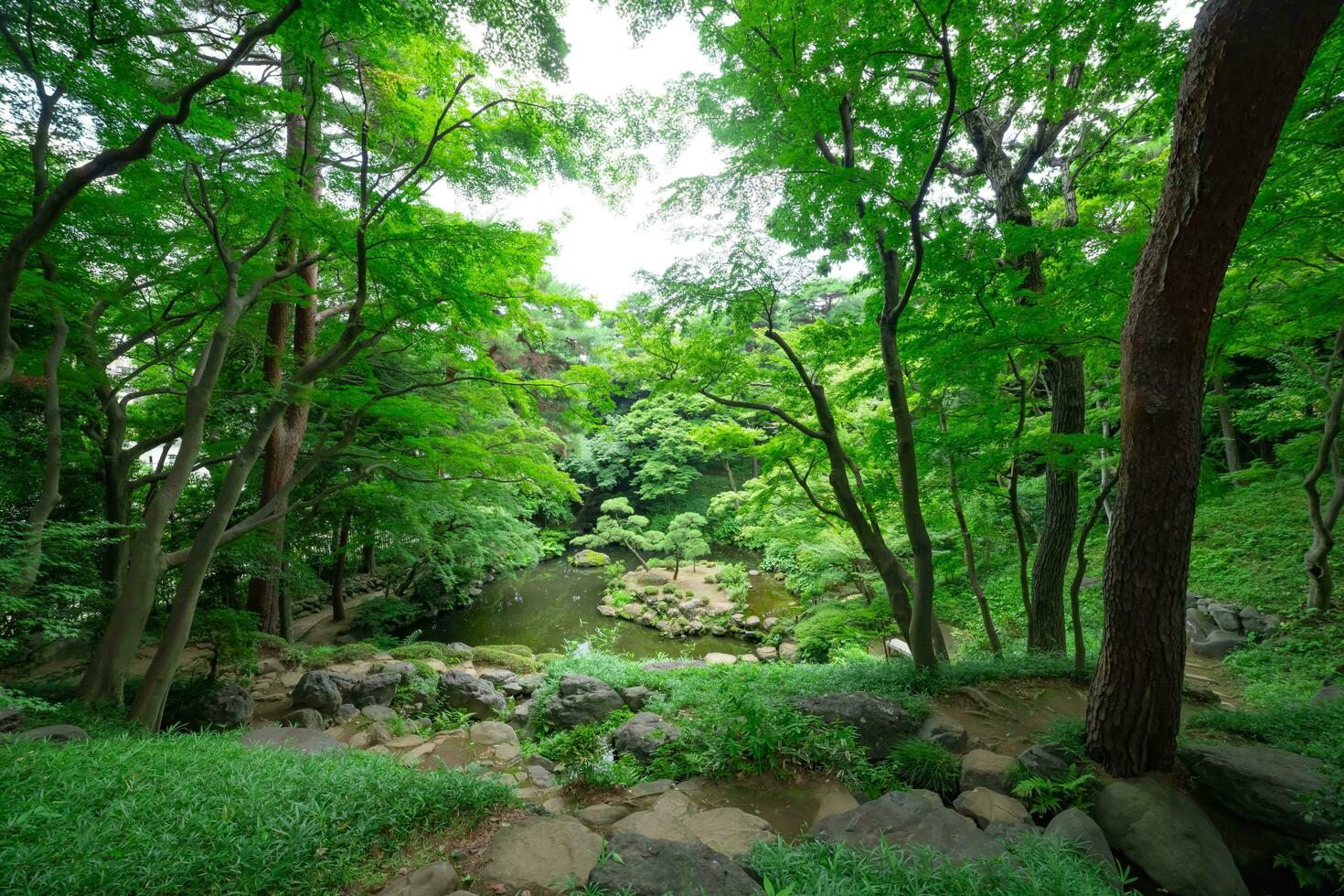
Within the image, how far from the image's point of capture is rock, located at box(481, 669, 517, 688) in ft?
21.4

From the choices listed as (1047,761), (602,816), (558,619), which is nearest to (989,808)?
(1047,761)

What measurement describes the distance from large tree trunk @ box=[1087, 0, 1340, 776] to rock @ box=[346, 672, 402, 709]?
6.42 meters

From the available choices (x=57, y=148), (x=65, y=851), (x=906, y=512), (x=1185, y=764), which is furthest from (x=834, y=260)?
(x=57, y=148)

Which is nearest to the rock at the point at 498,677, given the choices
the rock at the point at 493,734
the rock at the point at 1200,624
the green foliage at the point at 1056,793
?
the rock at the point at 493,734

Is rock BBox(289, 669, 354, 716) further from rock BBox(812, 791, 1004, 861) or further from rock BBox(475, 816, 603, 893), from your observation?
rock BBox(812, 791, 1004, 861)

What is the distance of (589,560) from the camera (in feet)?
54.7

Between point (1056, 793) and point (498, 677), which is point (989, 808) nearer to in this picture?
point (1056, 793)

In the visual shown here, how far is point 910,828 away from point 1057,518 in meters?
3.94

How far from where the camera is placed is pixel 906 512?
4.22m

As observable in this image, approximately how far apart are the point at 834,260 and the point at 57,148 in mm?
6479

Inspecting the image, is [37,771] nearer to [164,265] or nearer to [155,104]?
[155,104]

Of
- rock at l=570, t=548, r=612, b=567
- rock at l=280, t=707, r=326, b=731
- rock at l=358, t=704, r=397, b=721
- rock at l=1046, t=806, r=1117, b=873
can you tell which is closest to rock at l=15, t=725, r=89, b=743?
rock at l=280, t=707, r=326, b=731

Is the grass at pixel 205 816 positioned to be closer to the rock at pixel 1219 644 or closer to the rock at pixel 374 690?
the rock at pixel 374 690

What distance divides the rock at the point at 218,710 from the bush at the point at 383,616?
13.2ft
